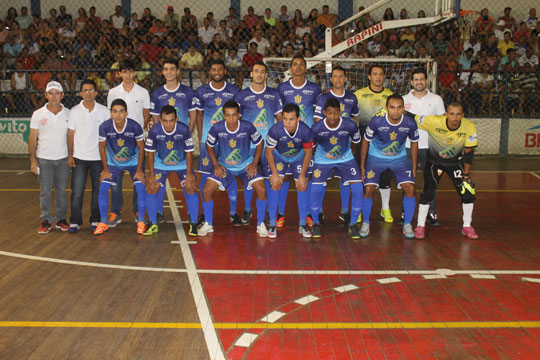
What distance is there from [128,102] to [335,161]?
299 centimetres

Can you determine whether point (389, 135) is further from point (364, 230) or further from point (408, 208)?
point (364, 230)

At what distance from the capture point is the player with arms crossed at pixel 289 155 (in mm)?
7174

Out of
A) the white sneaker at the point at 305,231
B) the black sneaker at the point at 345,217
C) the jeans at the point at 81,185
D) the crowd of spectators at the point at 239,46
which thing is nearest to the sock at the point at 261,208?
the white sneaker at the point at 305,231

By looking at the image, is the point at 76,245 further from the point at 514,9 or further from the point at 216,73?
the point at 514,9

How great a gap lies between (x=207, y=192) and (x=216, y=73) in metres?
1.69

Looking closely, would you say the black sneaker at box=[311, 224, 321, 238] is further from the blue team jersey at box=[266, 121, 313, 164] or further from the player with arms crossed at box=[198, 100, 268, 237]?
the blue team jersey at box=[266, 121, 313, 164]

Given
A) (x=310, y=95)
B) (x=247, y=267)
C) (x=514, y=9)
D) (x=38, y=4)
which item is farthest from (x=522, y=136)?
(x=38, y=4)

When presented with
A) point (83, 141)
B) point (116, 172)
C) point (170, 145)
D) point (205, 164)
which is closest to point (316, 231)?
point (205, 164)

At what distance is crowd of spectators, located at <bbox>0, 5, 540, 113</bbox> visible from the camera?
14.2 m

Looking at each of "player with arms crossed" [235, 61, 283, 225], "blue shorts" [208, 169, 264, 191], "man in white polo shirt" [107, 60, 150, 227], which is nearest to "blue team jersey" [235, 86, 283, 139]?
"player with arms crossed" [235, 61, 283, 225]

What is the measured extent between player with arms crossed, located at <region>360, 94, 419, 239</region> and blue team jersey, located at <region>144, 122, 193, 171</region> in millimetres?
2336

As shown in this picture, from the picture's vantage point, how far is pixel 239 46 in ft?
51.0

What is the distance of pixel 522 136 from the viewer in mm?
14070

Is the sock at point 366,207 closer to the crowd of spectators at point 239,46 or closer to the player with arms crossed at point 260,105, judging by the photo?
the player with arms crossed at point 260,105
